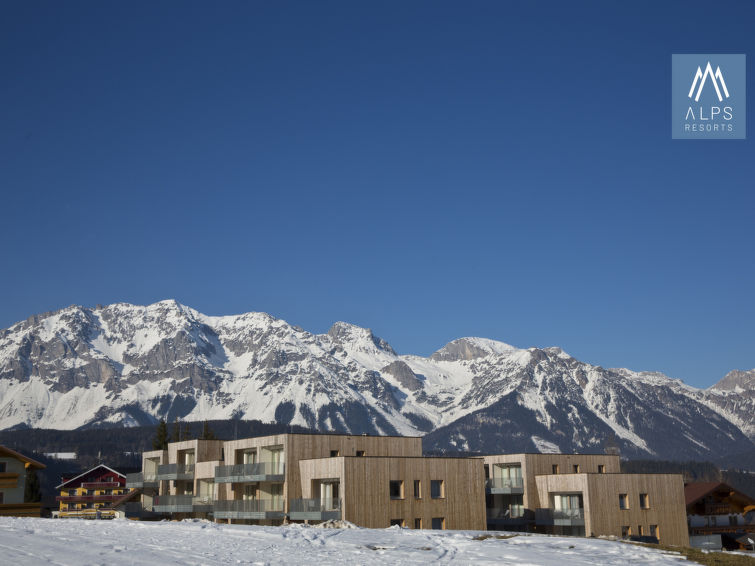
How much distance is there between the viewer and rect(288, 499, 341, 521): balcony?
2364 inches

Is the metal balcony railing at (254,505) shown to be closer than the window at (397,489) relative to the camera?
No

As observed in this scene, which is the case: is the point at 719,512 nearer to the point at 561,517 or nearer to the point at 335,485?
the point at 561,517

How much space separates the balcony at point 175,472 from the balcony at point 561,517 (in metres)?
34.1

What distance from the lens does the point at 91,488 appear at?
130 m

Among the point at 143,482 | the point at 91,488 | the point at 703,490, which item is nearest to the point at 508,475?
the point at 703,490

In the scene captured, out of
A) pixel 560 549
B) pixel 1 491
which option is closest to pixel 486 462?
pixel 1 491

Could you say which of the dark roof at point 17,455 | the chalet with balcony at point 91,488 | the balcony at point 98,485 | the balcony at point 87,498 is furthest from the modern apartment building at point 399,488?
the balcony at point 98,485

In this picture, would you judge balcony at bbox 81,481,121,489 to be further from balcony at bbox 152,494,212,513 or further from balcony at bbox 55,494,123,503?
balcony at bbox 152,494,212,513

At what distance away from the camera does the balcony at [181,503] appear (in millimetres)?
78438

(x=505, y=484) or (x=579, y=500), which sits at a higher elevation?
(x=505, y=484)

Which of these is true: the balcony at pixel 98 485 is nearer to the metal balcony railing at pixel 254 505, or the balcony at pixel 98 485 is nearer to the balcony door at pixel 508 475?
the metal balcony railing at pixel 254 505

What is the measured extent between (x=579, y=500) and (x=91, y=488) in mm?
86022

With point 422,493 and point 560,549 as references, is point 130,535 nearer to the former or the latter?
point 560,549

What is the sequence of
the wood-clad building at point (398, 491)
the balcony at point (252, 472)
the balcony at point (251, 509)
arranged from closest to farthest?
the wood-clad building at point (398, 491), the balcony at point (251, 509), the balcony at point (252, 472)
